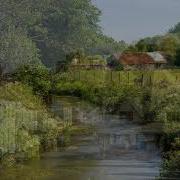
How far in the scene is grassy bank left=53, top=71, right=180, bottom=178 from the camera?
24.8 meters

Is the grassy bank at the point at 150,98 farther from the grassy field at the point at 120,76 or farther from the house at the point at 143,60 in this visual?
the house at the point at 143,60

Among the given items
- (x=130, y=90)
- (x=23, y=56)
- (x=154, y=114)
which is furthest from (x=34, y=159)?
(x=23, y=56)

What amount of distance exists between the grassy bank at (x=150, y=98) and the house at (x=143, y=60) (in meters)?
17.1

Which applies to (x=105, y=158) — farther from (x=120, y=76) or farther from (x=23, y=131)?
(x=120, y=76)

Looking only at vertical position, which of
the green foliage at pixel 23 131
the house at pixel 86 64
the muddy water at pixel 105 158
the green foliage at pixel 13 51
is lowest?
the muddy water at pixel 105 158

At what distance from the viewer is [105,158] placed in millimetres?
25188

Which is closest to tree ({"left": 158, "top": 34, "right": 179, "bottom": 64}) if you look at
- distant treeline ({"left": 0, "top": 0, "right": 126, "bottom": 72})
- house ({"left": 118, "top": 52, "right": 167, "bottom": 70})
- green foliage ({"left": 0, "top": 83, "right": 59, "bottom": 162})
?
house ({"left": 118, "top": 52, "right": 167, "bottom": 70})

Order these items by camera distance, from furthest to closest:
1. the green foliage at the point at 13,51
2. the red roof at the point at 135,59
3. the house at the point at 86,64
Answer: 1. the red roof at the point at 135,59
2. the house at the point at 86,64
3. the green foliage at the point at 13,51

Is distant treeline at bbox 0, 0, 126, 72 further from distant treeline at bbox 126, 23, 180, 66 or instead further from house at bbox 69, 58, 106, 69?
distant treeline at bbox 126, 23, 180, 66

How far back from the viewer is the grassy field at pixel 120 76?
183ft

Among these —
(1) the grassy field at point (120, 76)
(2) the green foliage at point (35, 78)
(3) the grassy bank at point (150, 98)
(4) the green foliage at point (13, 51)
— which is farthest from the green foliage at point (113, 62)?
(2) the green foliage at point (35, 78)

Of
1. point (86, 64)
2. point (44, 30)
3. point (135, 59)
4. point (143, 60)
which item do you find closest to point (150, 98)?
point (44, 30)

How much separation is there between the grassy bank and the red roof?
17234 millimetres

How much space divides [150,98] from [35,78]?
9.85m
